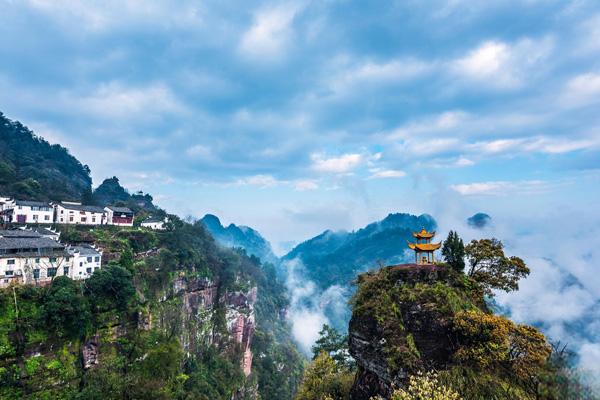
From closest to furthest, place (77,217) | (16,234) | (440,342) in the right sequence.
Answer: (440,342) → (16,234) → (77,217)

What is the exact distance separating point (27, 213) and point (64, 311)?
98.8 ft

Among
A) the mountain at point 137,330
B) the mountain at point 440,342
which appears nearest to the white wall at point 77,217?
the mountain at point 137,330

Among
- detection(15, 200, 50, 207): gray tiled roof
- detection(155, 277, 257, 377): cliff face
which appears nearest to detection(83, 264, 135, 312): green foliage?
detection(155, 277, 257, 377): cliff face

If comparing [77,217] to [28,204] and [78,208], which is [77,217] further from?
[28,204]

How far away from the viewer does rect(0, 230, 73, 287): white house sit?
38.8 metres

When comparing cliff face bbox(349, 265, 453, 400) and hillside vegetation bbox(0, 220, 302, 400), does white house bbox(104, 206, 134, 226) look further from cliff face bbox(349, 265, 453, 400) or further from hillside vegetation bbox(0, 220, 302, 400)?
cliff face bbox(349, 265, 453, 400)

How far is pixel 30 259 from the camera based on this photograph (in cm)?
4041

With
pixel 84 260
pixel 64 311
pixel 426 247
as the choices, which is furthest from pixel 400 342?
pixel 84 260

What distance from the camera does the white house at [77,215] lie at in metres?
61.1

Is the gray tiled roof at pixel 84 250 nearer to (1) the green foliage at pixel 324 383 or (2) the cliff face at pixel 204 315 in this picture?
(2) the cliff face at pixel 204 315

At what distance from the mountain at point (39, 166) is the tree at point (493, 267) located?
81.9 metres

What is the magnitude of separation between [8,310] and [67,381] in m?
9.75

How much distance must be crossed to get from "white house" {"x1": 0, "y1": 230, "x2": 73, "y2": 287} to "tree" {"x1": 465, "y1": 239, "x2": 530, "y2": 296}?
47.6 m

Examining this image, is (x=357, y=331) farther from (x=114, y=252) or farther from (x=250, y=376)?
(x=250, y=376)
